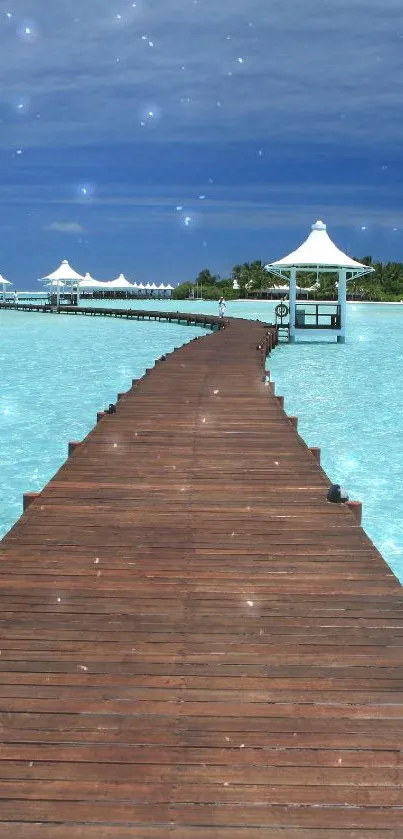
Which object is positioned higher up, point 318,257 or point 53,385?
point 318,257

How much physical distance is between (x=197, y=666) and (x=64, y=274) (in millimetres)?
87914

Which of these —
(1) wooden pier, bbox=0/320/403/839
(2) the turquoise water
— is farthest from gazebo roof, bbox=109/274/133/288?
(1) wooden pier, bbox=0/320/403/839

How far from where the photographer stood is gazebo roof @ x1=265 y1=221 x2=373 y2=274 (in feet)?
123

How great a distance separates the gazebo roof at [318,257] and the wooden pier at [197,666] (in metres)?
28.7

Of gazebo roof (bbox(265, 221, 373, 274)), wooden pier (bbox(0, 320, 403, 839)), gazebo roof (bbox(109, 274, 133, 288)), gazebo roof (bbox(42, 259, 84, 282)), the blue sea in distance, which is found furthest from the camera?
gazebo roof (bbox(109, 274, 133, 288))

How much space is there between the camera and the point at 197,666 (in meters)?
5.34

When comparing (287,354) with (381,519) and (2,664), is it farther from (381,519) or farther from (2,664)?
(2,664)

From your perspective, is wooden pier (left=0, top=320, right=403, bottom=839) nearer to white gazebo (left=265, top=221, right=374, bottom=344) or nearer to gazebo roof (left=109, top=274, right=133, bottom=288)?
white gazebo (left=265, top=221, right=374, bottom=344)

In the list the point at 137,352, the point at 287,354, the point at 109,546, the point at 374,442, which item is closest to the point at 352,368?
the point at 287,354

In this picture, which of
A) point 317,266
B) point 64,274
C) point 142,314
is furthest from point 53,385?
point 64,274

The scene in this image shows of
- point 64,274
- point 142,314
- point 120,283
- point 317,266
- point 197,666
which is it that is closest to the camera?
point 197,666

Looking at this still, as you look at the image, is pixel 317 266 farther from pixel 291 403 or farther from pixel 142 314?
pixel 142 314

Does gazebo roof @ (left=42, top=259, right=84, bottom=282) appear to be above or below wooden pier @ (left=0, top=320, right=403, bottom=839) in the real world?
above

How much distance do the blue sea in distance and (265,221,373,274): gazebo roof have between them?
4117mm
